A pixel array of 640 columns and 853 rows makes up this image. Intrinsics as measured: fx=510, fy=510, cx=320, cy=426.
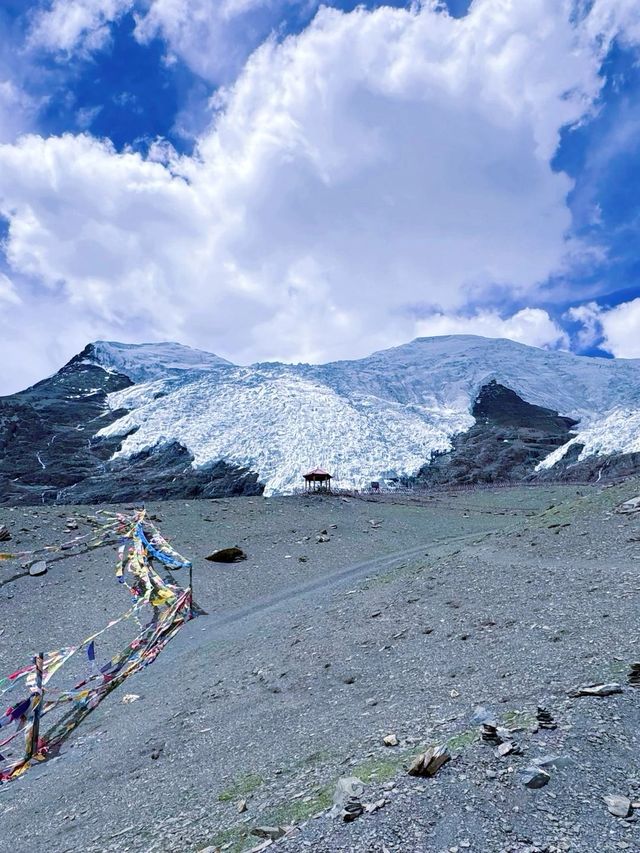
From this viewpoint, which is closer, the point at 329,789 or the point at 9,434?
the point at 329,789

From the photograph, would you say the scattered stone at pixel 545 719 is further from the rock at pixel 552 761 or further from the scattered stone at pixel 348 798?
the scattered stone at pixel 348 798

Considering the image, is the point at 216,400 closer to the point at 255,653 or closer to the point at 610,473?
the point at 610,473

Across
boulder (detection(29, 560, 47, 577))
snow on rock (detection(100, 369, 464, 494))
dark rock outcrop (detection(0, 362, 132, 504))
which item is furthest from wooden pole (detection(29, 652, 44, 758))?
dark rock outcrop (detection(0, 362, 132, 504))

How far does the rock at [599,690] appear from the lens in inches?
191

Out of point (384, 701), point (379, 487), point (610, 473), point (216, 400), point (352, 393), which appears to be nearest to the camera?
point (384, 701)

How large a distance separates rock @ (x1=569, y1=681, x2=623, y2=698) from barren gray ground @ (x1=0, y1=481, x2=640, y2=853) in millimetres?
100

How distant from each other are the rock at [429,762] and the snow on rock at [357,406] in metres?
45.8

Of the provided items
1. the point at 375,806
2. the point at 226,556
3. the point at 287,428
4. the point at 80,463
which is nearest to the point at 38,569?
the point at 226,556

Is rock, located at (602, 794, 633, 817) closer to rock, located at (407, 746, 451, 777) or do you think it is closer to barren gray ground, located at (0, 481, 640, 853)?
barren gray ground, located at (0, 481, 640, 853)

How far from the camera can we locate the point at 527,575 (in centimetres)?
1127

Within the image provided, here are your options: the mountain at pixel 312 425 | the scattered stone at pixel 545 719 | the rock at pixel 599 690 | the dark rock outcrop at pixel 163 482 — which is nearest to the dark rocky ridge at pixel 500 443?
the mountain at pixel 312 425

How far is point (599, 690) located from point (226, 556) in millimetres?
16153

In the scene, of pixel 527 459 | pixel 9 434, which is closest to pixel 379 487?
pixel 527 459

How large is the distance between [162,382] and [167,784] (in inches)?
3076
